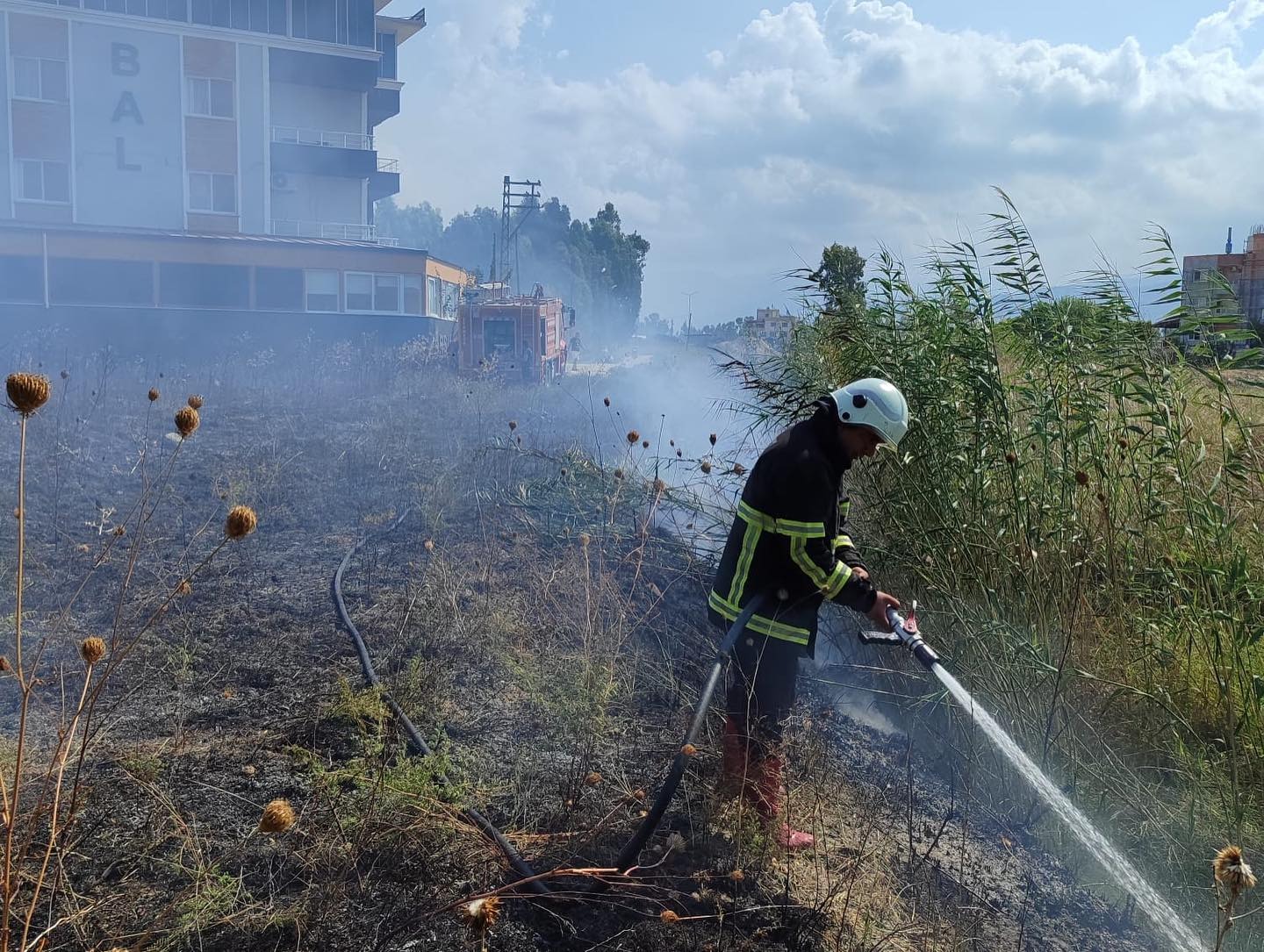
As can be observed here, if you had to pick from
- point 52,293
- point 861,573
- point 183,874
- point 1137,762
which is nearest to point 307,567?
point 183,874

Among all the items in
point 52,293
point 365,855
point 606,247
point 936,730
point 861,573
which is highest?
point 606,247

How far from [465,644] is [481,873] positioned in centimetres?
221

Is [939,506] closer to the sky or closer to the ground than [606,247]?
closer to the ground

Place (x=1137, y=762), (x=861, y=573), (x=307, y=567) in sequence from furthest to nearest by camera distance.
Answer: (x=307, y=567) → (x=1137, y=762) → (x=861, y=573)

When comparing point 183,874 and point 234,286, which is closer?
point 183,874

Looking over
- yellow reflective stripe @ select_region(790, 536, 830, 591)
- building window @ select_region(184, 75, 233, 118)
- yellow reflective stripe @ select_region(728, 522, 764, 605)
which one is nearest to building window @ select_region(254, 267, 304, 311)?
building window @ select_region(184, 75, 233, 118)

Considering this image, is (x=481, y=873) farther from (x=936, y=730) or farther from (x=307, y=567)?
(x=307, y=567)

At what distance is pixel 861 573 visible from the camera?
4074 millimetres

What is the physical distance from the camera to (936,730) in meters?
5.77

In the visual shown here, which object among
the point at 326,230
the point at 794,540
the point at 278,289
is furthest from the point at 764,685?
the point at 326,230

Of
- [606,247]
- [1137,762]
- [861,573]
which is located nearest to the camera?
[861,573]

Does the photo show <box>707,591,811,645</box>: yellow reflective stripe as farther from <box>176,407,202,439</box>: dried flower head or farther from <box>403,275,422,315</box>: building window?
<box>403,275,422,315</box>: building window

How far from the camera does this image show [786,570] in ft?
13.4

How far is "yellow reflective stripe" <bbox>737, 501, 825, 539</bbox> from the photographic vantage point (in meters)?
3.90
